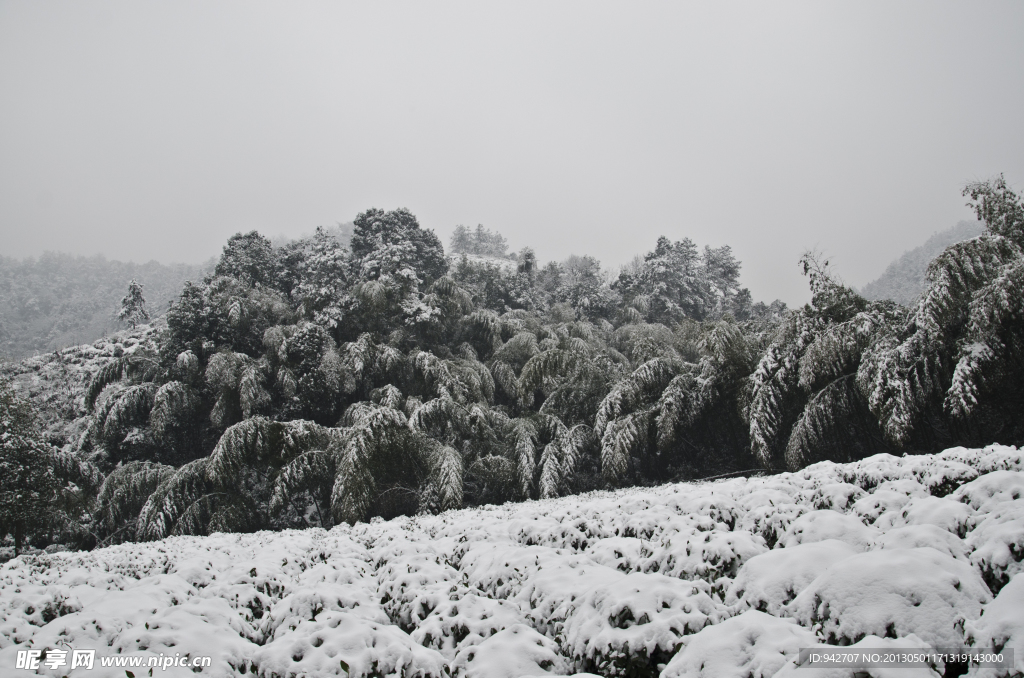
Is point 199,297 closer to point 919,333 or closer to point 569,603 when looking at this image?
point 569,603

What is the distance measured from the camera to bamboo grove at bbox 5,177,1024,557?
6992mm

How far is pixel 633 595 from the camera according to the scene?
118 inches

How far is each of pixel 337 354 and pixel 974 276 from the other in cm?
1397

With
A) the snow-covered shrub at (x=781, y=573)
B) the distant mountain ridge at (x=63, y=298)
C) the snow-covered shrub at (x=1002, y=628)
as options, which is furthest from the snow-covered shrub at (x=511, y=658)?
the distant mountain ridge at (x=63, y=298)

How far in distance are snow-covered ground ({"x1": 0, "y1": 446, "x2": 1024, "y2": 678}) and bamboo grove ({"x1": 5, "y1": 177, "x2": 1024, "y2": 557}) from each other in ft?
9.45

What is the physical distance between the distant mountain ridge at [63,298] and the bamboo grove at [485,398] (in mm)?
31334

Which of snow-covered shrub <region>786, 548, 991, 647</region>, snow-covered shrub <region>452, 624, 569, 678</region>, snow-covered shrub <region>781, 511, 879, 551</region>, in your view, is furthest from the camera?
snow-covered shrub <region>781, 511, 879, 551</region>

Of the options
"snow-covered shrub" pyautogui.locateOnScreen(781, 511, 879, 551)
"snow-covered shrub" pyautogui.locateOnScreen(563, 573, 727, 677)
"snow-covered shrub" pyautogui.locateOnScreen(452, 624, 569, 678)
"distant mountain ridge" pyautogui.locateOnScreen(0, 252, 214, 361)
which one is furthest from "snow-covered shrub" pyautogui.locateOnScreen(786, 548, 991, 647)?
"distant mountain ridge" pyautogui.locateOnScreen(0, 252, 214, 361)

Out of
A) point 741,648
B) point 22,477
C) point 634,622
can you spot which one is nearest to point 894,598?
point 741,648

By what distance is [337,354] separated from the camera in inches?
558

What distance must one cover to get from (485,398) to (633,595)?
1119 centimetres

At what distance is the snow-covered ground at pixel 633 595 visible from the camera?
7.68 feet

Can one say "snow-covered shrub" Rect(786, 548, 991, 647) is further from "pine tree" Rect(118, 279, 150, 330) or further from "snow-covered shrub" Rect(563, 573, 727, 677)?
"pine tree" Rect(118, 279, 150, 330)

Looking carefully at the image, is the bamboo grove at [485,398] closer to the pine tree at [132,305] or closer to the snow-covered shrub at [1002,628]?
the snow-covered shrub at [1002,628]
